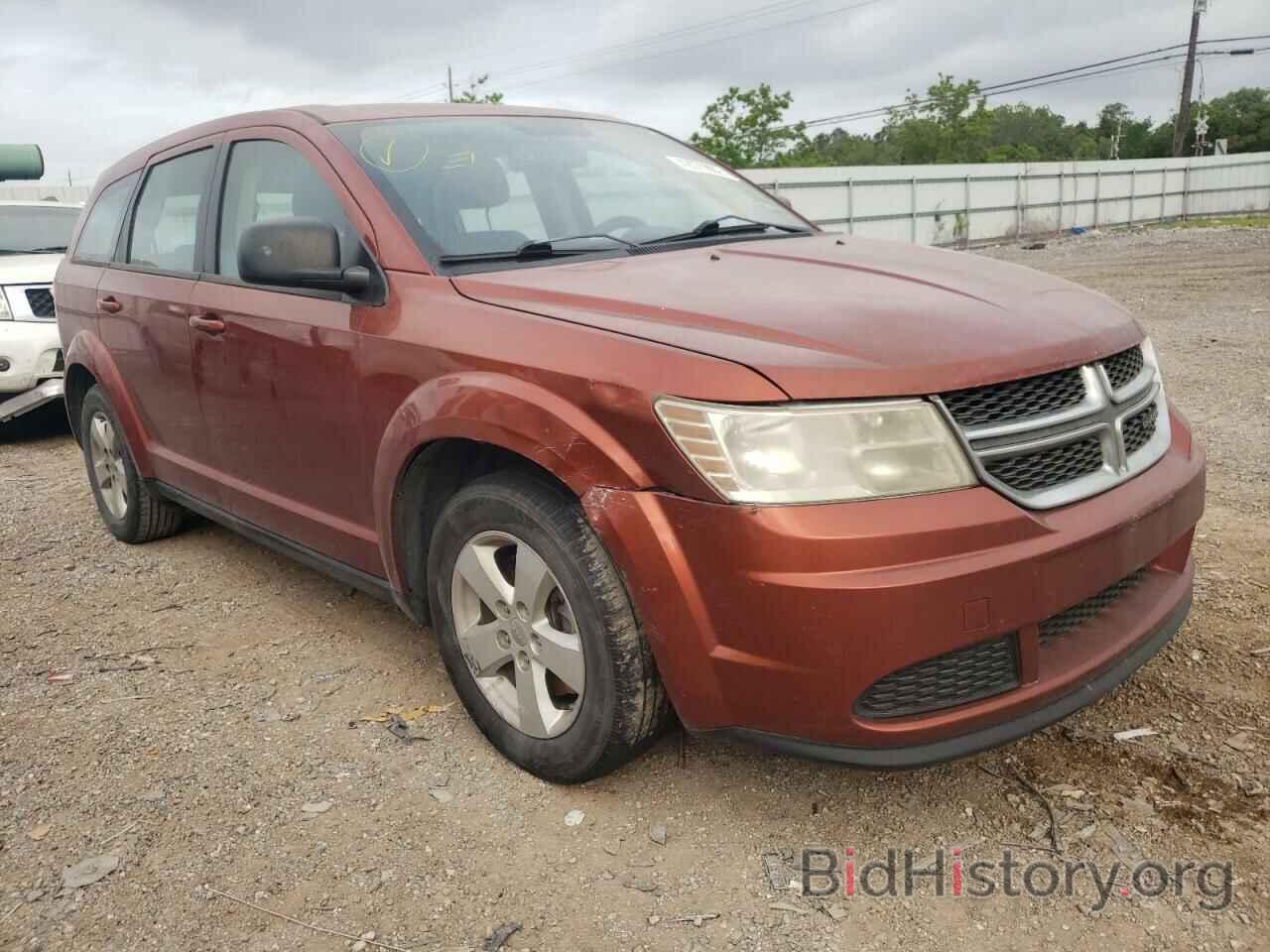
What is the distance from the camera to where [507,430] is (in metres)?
2.35

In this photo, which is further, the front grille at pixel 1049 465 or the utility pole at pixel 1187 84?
the utility pole at pixel 1187 84

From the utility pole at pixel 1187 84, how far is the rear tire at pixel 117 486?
4562cm

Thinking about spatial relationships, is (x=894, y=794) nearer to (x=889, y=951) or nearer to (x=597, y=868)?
(x=889, y=951)

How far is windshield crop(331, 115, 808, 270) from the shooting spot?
2.88 metres

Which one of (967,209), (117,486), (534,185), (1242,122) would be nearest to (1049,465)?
(534,185)

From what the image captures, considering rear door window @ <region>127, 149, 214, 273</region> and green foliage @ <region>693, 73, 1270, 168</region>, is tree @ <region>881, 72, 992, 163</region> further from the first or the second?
rear door window @ <region>127, 149, 214, 273</region>

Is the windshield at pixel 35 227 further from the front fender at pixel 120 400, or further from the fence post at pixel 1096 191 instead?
the fence post at pixel 1096 191

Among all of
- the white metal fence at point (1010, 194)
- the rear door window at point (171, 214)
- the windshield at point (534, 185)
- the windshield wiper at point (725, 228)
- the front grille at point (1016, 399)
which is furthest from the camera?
the white metal fence at point (1010, 194)

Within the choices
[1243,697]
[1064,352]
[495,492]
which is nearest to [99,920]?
[495,492]

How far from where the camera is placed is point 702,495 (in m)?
2.02

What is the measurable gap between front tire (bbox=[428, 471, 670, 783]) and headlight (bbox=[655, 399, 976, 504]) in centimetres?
42

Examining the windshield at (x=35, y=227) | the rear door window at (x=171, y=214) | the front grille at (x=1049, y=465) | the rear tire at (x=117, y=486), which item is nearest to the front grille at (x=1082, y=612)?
the front grille at (x=1049, y=465)

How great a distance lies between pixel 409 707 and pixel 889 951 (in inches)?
62.2

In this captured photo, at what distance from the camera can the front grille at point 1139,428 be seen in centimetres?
238
